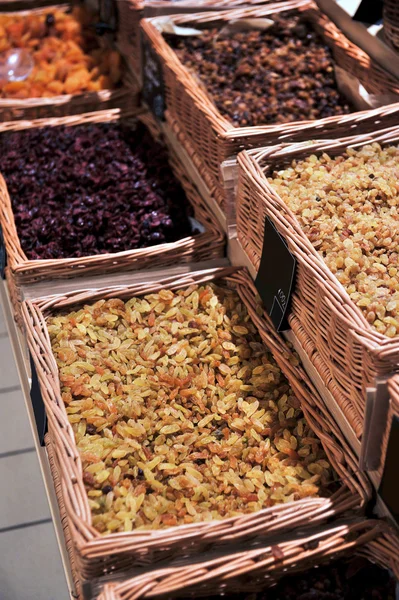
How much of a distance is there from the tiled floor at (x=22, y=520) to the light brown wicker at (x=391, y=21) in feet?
5.99

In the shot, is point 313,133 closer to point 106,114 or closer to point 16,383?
point 106,114

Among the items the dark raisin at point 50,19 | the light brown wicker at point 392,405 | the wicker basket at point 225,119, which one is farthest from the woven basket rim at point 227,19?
the light brown wicker at point 392,405

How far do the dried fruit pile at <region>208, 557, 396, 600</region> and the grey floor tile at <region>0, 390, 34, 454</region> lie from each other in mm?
1335

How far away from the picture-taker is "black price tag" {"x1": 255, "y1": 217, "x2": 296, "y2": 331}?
5.42 ft

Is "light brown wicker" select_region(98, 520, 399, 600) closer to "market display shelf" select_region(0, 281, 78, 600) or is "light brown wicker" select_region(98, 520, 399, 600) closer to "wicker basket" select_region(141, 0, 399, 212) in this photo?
"market display shelf" select_region(0, 281, 78, 600)

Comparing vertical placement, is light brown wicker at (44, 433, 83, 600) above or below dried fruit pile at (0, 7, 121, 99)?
below

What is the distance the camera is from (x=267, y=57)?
2.71 m

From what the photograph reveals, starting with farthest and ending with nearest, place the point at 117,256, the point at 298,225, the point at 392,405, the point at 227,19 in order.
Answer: the point at 227,19 < the point at 117,256 < the point at 298,225 < the point at 392,405

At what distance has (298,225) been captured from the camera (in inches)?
64.9

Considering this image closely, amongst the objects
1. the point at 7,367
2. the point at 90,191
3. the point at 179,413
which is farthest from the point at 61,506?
the point at 7,367

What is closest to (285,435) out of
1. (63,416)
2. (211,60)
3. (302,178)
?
(63,416)

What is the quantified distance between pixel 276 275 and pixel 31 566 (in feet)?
3.92

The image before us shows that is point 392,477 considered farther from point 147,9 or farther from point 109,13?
point 109,13

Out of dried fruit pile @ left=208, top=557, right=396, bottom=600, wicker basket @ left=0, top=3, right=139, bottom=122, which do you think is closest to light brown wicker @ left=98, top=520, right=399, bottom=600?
dried fruit pile @ left=208, top=557, right=396, bottom=600
